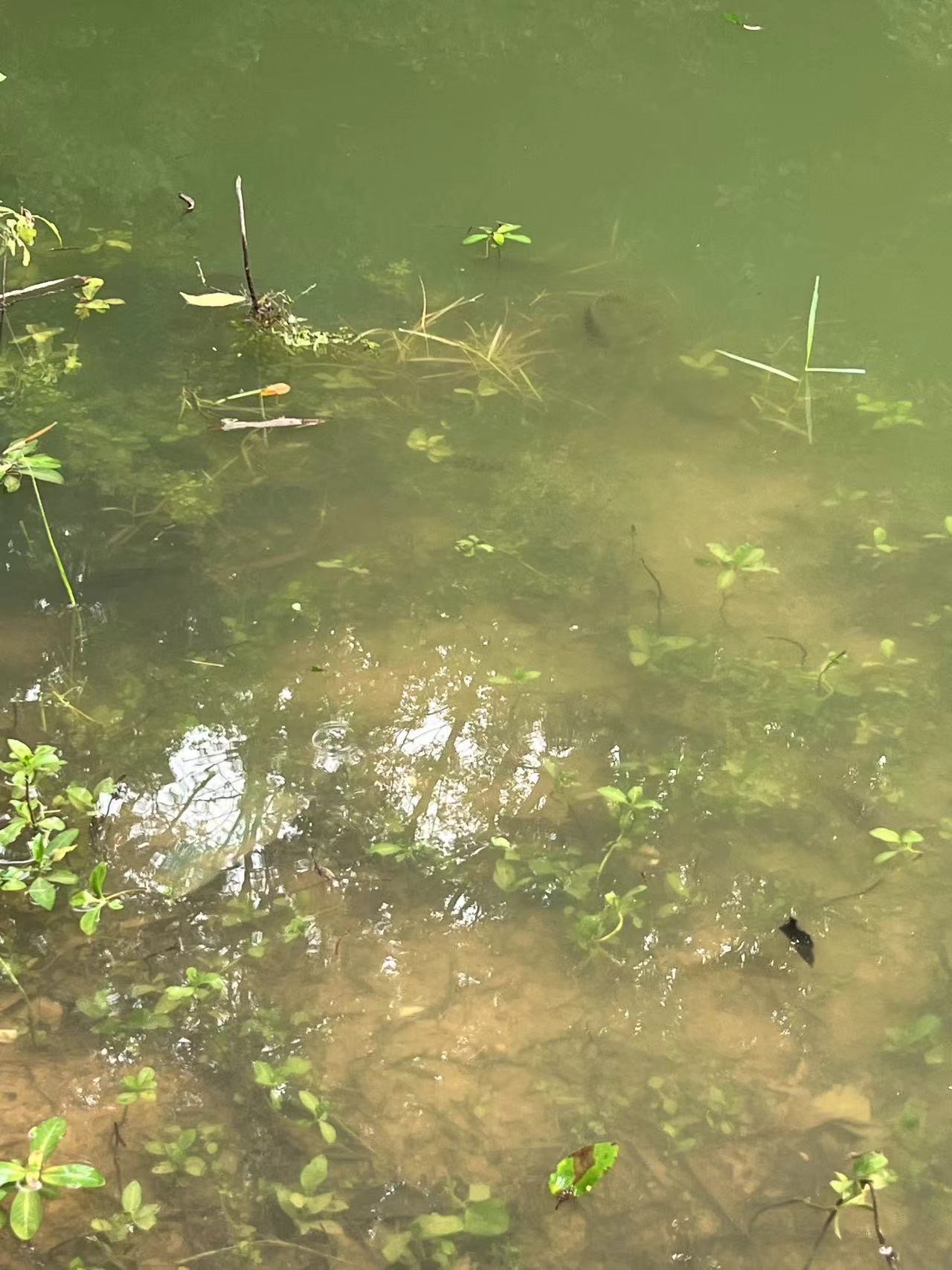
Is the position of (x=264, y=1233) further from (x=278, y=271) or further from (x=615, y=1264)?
(x=278, y=271)

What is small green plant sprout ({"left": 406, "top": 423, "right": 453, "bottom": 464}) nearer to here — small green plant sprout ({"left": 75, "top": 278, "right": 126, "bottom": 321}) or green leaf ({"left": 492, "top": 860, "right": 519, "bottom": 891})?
small green plant sprout ({"left": 75, "top": 278, "right": 126, "bottom": 321})

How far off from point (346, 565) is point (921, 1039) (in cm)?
157

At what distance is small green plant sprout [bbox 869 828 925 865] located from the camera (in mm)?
2162

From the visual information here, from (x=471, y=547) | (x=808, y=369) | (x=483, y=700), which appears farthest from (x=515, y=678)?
(x=808, y=369)

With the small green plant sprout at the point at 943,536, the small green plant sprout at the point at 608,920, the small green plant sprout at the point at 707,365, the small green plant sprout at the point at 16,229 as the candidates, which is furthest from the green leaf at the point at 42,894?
the small green plant sprout at the point at 707,365

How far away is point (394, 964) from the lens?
77.7 inches

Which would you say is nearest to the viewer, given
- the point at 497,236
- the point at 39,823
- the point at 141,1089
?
the point at 141,1089

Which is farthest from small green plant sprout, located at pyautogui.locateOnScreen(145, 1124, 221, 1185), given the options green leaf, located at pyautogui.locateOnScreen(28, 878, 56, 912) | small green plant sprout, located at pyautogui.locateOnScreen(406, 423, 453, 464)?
small green plant sprout, located at pyautogui.locateOnScreen(406, 423, 453, 464)

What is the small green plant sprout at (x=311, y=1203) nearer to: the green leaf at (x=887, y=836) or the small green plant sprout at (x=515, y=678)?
the small green plant sprout at (x=515, y=678)

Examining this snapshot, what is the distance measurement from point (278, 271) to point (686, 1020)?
2763 millimetres

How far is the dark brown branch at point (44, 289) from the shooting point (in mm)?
3303

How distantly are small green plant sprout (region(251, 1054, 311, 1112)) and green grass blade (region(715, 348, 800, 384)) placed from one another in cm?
242

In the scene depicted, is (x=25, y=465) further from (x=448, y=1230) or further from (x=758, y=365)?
(x=758, y=365)

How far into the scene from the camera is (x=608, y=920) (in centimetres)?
205
